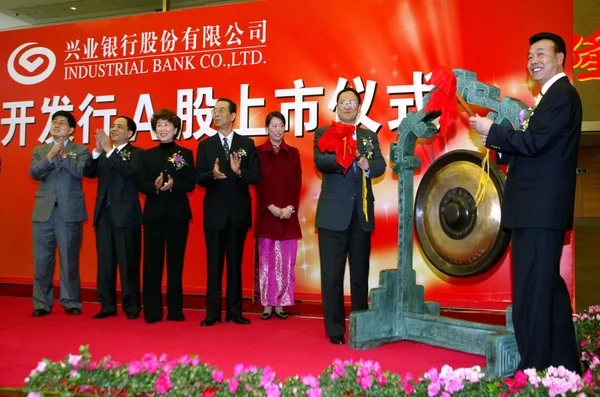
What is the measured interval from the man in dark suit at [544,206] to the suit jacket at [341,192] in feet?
3.06

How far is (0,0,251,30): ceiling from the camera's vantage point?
20.0ft

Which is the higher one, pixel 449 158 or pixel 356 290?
pixel 449 158

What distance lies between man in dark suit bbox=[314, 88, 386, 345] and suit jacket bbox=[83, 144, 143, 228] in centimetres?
134

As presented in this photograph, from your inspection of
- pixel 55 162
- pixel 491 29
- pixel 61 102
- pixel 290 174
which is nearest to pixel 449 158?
pixel 290 174

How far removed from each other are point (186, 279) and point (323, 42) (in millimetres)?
2113

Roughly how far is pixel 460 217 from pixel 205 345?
1.46 m

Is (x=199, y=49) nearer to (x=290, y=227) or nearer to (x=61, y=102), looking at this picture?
(x=61, y=102)

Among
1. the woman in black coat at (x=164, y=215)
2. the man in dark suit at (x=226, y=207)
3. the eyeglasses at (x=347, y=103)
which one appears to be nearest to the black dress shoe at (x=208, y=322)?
the man in dark suit at (x=226, y=207)

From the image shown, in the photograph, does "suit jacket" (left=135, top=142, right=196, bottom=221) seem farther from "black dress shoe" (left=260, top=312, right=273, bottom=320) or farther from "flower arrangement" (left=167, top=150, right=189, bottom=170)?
"black dress shoe" (left=260, top=312, right=273, bottom=320)

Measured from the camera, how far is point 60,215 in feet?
13.1

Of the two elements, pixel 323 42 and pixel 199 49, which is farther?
pixel 199 49

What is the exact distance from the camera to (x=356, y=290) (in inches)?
127

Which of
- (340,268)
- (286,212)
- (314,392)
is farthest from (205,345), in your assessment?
(314,392)

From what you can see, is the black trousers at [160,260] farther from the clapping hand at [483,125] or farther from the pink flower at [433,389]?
the pink flower at [433,389]
